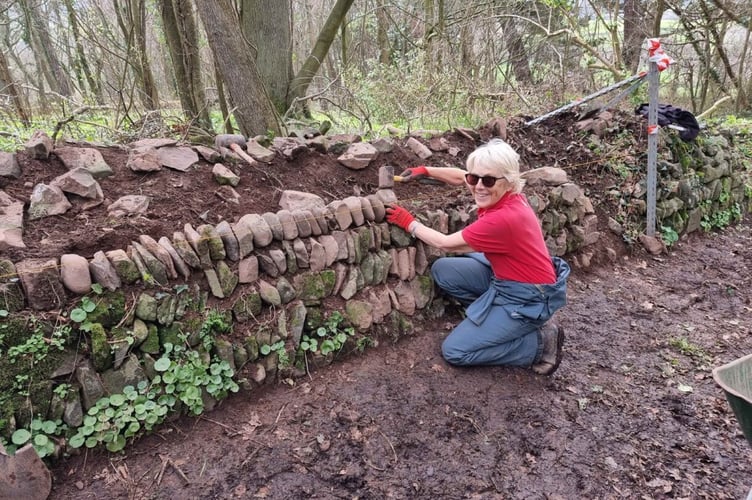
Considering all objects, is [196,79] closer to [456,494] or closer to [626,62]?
[456,494]

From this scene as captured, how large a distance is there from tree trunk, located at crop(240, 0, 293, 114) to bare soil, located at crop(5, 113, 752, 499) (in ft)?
9.39

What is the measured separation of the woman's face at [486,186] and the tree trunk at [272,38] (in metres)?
3.86

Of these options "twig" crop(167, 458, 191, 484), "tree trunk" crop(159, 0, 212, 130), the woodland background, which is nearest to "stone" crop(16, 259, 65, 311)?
"twig" crop(167, 458, 191, 484)

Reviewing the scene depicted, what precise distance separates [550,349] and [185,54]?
200 inches

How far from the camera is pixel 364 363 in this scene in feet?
9.61

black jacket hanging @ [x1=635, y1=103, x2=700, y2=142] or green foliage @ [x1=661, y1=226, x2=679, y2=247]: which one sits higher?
black jacket hanging @ [x1=635, y1=103, x2=700, y2=142]

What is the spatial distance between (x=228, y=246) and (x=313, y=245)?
504 millimetres

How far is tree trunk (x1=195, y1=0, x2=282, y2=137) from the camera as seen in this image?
396 centimetres

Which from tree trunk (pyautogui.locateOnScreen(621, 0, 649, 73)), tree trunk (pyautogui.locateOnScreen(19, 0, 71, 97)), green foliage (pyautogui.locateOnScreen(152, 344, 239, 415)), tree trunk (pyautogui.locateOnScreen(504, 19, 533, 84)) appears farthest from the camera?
tree trunk (pyautogui.locateOnScreen(19, 0, 71, 97))

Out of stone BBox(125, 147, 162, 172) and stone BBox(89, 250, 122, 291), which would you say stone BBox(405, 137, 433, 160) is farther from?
stone BBox(89, 250, 122, 291)

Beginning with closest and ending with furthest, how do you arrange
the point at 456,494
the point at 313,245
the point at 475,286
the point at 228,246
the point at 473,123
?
the point at 456,494 → the point at 228,246 → the point at 313,245 → the point at 475,286 → the point at 473,123

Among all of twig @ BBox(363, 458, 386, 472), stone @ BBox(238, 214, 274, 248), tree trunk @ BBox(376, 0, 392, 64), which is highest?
tree trunk @ BBox(376, 0, 392, 64)

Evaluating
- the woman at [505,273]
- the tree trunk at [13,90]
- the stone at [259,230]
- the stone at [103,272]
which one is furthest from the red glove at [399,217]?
the tree trunk at [13,90]

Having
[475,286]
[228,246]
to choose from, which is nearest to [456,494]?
[475,286]
